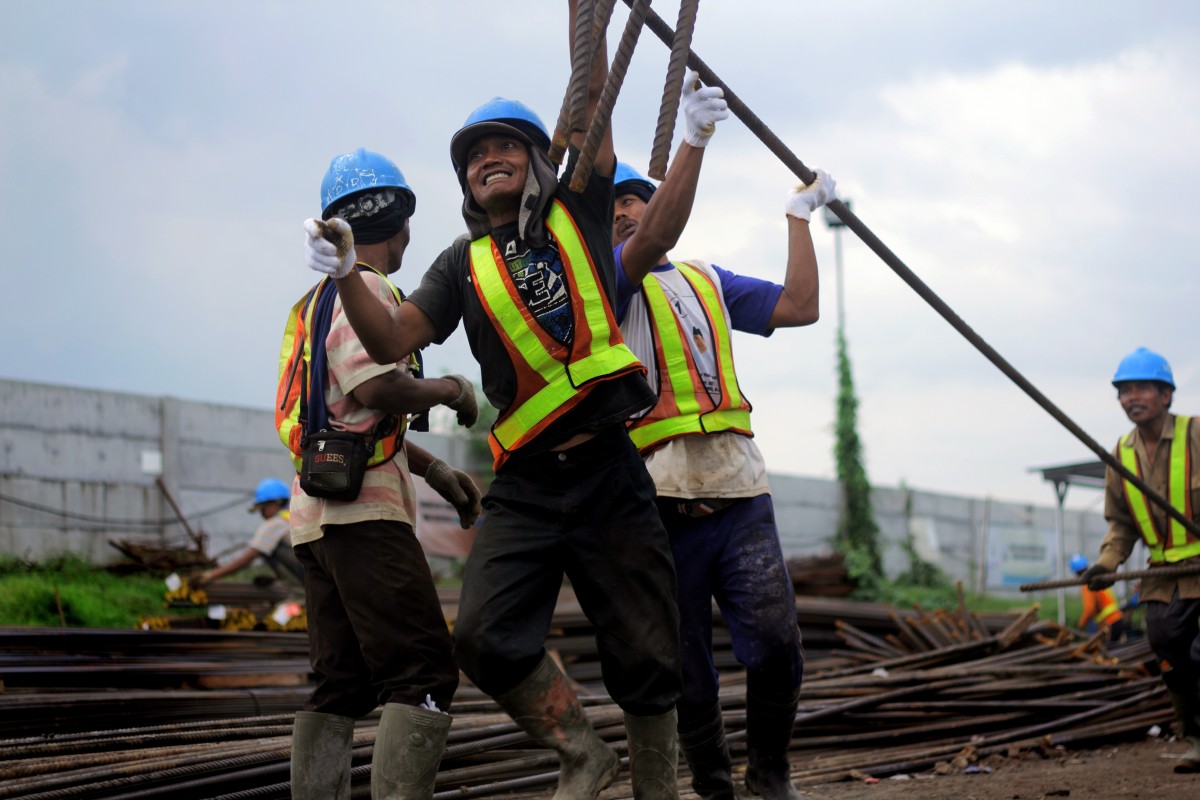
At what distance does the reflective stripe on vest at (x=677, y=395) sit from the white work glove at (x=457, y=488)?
2.11 feet

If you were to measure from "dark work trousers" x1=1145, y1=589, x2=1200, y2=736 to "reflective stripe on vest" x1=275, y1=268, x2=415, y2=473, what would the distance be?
196 inches

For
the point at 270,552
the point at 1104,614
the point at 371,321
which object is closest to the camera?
the point at 371,321

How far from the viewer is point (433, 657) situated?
3.88m

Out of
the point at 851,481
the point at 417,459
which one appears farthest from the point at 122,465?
the point at 851,481

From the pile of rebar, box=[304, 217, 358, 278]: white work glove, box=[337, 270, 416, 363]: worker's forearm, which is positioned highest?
box=[304, 217, 358, 278]: white work glove

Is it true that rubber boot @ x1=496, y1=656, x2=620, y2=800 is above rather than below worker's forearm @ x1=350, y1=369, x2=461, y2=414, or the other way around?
below

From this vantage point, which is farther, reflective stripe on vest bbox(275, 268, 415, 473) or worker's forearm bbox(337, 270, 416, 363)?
reflective stripe on vest bbox(275, 268, 415, 473)

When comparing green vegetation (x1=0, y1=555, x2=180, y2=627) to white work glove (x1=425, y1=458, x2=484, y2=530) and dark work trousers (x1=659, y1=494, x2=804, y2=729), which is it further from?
dark work trousers (x1=659, y1=494, x2=804, y2=729)

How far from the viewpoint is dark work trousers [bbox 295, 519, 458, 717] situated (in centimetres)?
386

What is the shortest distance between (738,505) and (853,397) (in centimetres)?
1979

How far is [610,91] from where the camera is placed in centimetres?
352

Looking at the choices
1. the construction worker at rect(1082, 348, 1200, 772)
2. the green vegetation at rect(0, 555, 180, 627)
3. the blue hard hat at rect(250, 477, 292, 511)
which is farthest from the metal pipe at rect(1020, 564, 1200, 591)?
the blue hard hat at rect(250, 477, 292, 511)

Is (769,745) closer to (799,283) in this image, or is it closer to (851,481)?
(799,283)

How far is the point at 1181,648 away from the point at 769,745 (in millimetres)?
3689
